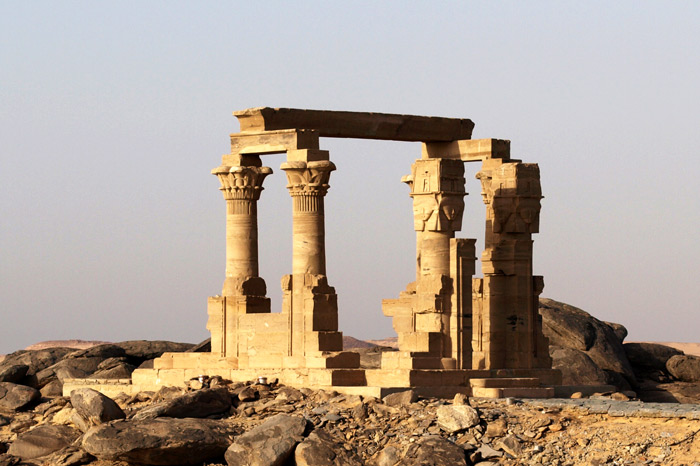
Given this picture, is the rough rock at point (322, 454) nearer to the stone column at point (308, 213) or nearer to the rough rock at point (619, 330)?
the stone column at point (308, 213)

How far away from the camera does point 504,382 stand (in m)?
36.7

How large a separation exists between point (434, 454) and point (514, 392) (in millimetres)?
6047

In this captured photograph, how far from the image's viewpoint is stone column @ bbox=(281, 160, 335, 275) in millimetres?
37562

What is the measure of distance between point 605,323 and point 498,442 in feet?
74.6

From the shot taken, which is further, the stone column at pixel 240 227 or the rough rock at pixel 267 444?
the stone column at pixel 240 227

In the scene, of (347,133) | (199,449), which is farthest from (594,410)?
(347,133)

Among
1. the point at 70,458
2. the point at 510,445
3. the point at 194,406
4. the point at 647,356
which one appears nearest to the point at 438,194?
the point at 194,406

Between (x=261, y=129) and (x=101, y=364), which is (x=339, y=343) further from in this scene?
(x=101, y=364)

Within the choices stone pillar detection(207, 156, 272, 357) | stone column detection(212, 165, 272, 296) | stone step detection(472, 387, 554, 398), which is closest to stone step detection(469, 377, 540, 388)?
stone step detection(472, 387, 554, 398)

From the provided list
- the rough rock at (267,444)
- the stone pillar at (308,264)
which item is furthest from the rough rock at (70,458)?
the stone pillar at (308,264)

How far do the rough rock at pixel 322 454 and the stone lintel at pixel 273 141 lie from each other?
8820mm

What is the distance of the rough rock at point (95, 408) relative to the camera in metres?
33.4

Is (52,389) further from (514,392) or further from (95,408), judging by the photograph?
(514,392)

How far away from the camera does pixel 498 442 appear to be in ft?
101
